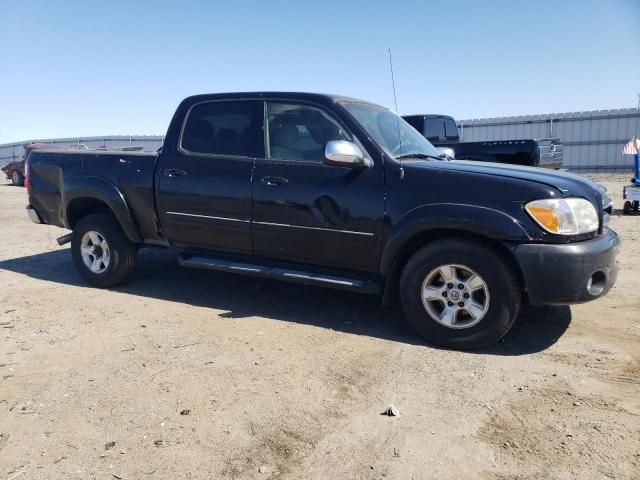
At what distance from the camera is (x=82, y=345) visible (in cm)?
426

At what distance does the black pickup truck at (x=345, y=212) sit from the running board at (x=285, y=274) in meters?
0.01

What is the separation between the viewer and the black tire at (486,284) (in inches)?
153

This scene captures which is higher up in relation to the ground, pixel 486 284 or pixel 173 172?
pixel 173 172

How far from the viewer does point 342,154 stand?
4184mm

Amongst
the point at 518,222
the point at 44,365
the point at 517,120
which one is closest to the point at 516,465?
the point at 518,222

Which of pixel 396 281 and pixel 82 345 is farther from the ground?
pixel 396 281

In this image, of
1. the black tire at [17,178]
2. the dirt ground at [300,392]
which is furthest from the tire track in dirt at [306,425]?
the black tire at [17,178]

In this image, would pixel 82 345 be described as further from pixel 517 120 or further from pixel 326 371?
pixel 517 120

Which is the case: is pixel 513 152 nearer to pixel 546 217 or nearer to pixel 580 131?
pixel 546 217

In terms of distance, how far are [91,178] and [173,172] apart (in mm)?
1111

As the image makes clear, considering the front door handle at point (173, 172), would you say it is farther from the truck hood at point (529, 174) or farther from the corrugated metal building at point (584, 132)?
the corrugated metal building at point (584, 132)

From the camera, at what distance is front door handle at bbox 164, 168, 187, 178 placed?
17.0 ft

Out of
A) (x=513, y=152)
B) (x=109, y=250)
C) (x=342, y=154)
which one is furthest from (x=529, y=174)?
(x=513, y=152)

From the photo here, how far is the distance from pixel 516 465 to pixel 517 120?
23.3 m
